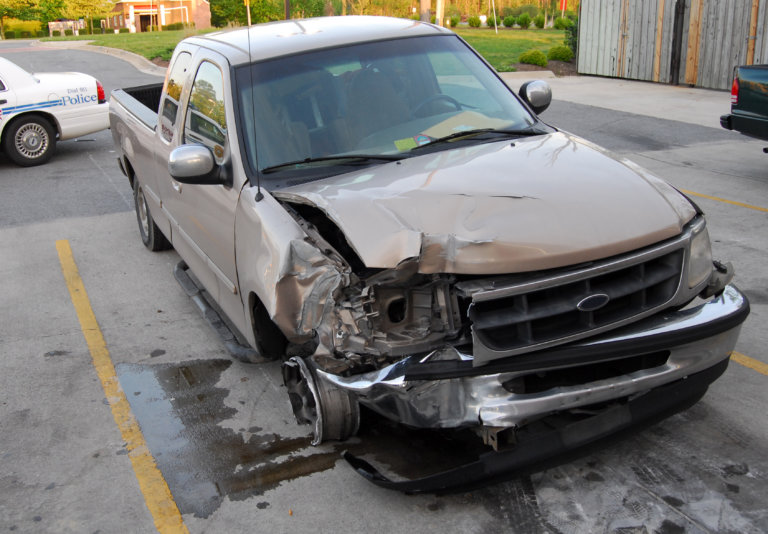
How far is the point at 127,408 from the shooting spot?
15.4 feet

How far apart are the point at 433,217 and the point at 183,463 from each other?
178 cm

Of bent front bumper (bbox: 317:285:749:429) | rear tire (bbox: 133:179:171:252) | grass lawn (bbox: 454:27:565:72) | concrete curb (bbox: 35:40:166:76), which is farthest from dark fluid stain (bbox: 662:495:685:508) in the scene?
concrete curb (bbox: 35:40:166:76)

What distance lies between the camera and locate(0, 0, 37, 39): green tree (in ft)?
226

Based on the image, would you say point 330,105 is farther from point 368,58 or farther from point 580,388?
point 580,388

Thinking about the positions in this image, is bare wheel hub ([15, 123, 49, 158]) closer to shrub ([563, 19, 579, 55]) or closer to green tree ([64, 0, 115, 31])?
shrub ([563, 19, 579, 55])

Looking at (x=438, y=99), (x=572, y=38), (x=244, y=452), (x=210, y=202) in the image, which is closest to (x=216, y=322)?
(x=210, y=202)

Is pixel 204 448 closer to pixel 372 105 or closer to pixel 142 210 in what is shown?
pixel 372 105

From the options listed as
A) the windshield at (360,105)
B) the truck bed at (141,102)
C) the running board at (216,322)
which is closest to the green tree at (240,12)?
the truck bed at (141,102)

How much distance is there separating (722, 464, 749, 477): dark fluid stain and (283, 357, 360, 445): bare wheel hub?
1689mm

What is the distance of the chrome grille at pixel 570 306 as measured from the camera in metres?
3.24

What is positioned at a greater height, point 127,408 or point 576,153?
point 576,153

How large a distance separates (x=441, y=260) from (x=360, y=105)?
65.0 inches

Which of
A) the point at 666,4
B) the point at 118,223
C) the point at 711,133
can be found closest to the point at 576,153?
the point at 118,223

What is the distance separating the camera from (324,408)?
3.80m
